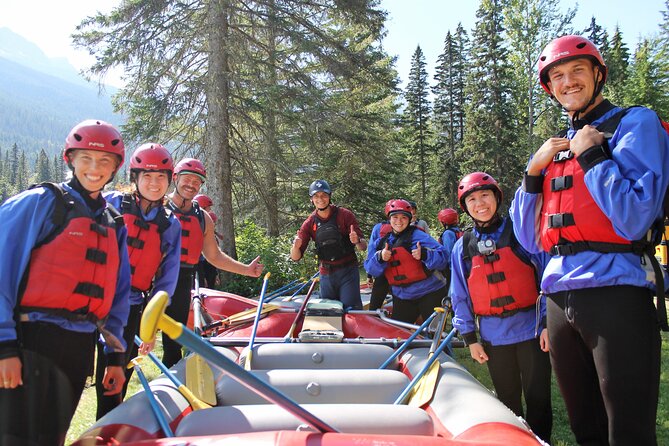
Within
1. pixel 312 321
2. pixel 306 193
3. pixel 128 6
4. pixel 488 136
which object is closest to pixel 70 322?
pixel 312 321

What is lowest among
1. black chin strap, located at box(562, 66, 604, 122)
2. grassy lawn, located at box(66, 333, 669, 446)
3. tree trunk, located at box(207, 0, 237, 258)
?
grassy lawn, located at box(66, 333, 669, 446)

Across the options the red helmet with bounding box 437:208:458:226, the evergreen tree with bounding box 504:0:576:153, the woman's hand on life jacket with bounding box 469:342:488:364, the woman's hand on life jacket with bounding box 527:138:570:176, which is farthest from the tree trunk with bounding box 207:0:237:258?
the evergreen tree with bounding box 504:0:576:153

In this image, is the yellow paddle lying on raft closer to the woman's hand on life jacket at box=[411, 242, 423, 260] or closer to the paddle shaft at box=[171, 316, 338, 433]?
the paddle shaft at box=[171, 316, 338, 433]

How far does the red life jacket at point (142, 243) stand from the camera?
138 inches

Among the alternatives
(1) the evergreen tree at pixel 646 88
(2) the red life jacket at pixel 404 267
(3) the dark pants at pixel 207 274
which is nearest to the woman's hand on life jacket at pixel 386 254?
(2) the red life jacket at pixel 404 267

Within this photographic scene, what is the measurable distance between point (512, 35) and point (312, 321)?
21746mm

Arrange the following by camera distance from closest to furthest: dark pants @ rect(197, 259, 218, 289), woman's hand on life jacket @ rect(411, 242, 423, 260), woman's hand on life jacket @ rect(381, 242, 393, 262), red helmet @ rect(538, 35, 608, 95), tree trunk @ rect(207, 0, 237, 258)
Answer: red helmet @ rect(538, 35, 608, 95), woman's hand on life jacket @ rect(411, 242, 423, 260), woman's hand on life jacket @ rect(381, 242, 393, 262), dark pants @ rect(197, 259, 218, 289), tree trunk @ rect(207, 0, 237, 258)

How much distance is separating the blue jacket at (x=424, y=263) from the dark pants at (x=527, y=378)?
214cm

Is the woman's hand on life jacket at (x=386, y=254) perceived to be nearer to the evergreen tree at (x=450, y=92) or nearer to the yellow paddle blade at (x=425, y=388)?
the yellow paddle blade at (x=425, y=388)

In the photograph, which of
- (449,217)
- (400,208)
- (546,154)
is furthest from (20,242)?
(449,217)

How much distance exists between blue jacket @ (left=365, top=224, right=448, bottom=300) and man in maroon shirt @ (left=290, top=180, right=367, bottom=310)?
0.31 metres

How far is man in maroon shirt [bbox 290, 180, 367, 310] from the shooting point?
5977 mm

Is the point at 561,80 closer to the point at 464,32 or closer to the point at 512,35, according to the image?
the point at 512,35

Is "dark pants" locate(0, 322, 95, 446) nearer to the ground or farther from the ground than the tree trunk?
nearer to the ground
